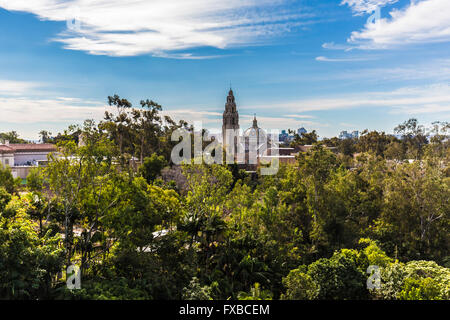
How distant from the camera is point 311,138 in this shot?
7675cm

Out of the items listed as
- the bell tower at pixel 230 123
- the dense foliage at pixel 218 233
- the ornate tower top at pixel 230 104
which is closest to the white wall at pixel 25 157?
the bell tower at pixel 230 123

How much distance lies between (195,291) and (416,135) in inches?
2481

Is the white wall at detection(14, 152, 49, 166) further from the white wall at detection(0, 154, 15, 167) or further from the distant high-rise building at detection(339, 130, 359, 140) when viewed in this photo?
Result: the distant high-rise building at detection(339, 130, 359, 140)

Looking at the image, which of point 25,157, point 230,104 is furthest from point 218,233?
point 230,104

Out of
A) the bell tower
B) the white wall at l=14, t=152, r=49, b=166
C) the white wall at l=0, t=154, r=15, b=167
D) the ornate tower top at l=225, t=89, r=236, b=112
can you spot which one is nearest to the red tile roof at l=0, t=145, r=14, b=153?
the white wall at l=0, t=154, r=15, b=167

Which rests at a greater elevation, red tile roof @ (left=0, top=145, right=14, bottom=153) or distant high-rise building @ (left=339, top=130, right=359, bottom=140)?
distant high-rise building @ (left=339, top=130, right=359, bottom=140)

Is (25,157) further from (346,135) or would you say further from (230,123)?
(346,135)

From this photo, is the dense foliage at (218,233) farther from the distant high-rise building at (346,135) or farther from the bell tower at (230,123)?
the distant high-rise building at (346,135)

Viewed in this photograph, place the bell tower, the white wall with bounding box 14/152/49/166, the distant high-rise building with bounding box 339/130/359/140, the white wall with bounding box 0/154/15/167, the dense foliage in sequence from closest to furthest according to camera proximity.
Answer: the dense foliage
the white wall with bounding box 0/154/15/167
the white wall with bounding box 14/152/49/166
the bell tower
the distant high-rise building with bounding box 339/130/359/140

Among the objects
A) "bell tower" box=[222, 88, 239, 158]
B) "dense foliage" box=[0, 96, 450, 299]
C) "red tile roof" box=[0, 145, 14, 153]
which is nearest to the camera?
"dense foliage" box=[0, 96, 450, 299]

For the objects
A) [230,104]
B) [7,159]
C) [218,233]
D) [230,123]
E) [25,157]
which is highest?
[230,104]

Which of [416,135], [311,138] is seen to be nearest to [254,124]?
[311,138]

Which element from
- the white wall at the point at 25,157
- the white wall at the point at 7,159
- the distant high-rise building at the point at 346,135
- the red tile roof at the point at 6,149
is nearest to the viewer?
the white wall at the point at 7,159
